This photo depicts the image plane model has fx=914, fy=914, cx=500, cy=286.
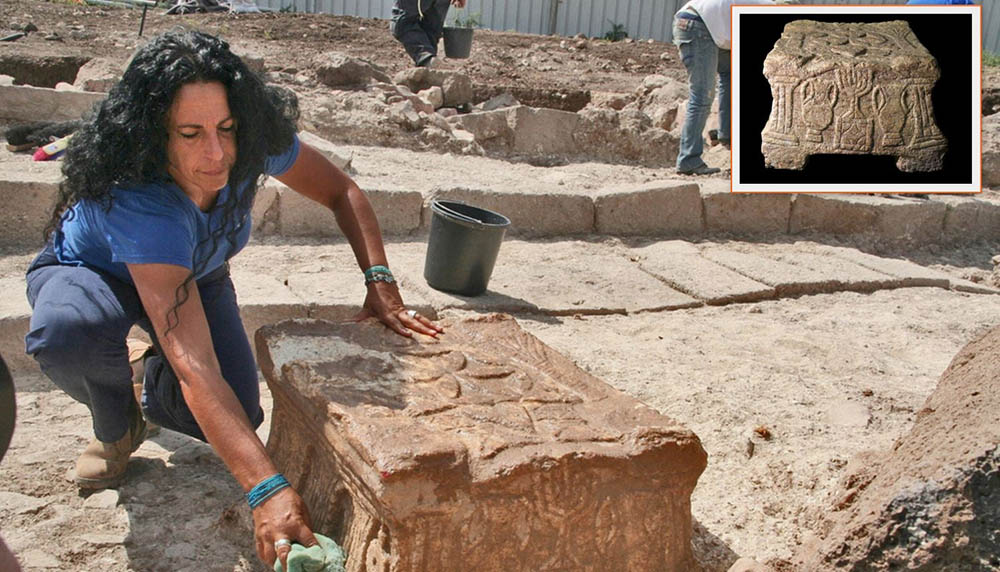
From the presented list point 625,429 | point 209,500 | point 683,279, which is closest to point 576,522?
point 625,429

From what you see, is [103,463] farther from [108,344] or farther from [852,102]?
[852,102]

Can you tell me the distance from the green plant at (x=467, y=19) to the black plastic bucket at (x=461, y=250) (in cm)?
1041

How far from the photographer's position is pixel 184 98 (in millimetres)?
2260

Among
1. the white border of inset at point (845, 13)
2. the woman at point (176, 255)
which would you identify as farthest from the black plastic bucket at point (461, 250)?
the white border of inset at point (845, 13)

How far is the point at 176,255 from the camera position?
2.26m

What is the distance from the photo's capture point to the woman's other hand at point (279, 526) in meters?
1.94

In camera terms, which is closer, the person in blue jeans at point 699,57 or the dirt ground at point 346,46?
the person in blue jeans at point 699,57

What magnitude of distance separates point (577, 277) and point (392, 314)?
237 centimetres

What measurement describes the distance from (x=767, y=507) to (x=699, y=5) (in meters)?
5.20

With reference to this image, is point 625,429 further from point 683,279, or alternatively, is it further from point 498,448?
point 683,279

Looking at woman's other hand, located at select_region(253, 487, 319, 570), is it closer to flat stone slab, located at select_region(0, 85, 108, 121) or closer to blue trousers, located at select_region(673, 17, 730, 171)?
flat stone slab, located at select_region(0, 85, 108, 121)

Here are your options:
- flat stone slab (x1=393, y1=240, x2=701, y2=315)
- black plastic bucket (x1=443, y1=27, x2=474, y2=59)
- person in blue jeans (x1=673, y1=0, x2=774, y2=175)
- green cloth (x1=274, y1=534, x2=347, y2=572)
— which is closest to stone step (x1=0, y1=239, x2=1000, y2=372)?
flat stone slab (x1=393, y1=240, x2=701, y2=315)

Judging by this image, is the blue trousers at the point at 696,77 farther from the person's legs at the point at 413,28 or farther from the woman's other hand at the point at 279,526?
the woman's other hand at the point at 279,526

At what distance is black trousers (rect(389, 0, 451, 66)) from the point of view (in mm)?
10047
